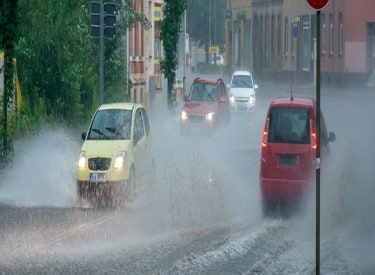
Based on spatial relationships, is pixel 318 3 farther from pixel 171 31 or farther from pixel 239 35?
pixel 239 35

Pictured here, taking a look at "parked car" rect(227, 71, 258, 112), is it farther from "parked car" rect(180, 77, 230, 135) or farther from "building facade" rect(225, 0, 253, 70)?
"building facade" rect(225, 0, 253, 70)

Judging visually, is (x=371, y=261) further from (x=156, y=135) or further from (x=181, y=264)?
(x=156, y=135)

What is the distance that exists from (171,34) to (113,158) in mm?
25802

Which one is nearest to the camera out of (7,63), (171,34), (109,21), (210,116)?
(7,63)

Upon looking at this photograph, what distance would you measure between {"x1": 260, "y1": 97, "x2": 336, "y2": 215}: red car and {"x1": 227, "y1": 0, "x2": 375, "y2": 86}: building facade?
54482 millimetres

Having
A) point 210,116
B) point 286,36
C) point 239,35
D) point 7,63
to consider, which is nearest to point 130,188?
point 7,63

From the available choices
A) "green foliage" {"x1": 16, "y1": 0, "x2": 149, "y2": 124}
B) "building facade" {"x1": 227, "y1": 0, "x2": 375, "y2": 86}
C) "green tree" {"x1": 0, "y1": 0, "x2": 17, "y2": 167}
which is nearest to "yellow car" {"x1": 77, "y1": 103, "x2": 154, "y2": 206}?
"green tree" {"x1": 0, "y1": 0, "x2": 17, "y2": 167}

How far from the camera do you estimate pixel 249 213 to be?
878 inches

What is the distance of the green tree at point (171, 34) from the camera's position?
48.7m

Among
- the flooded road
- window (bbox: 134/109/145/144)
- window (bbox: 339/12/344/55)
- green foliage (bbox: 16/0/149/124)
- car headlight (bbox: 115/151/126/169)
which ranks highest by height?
window (bbox: 339/12/344/55)

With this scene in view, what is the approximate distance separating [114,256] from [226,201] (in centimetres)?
713

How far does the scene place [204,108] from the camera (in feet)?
142

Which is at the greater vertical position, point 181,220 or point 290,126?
point 290,126

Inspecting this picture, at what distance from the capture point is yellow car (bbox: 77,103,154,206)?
2378 centimetres
